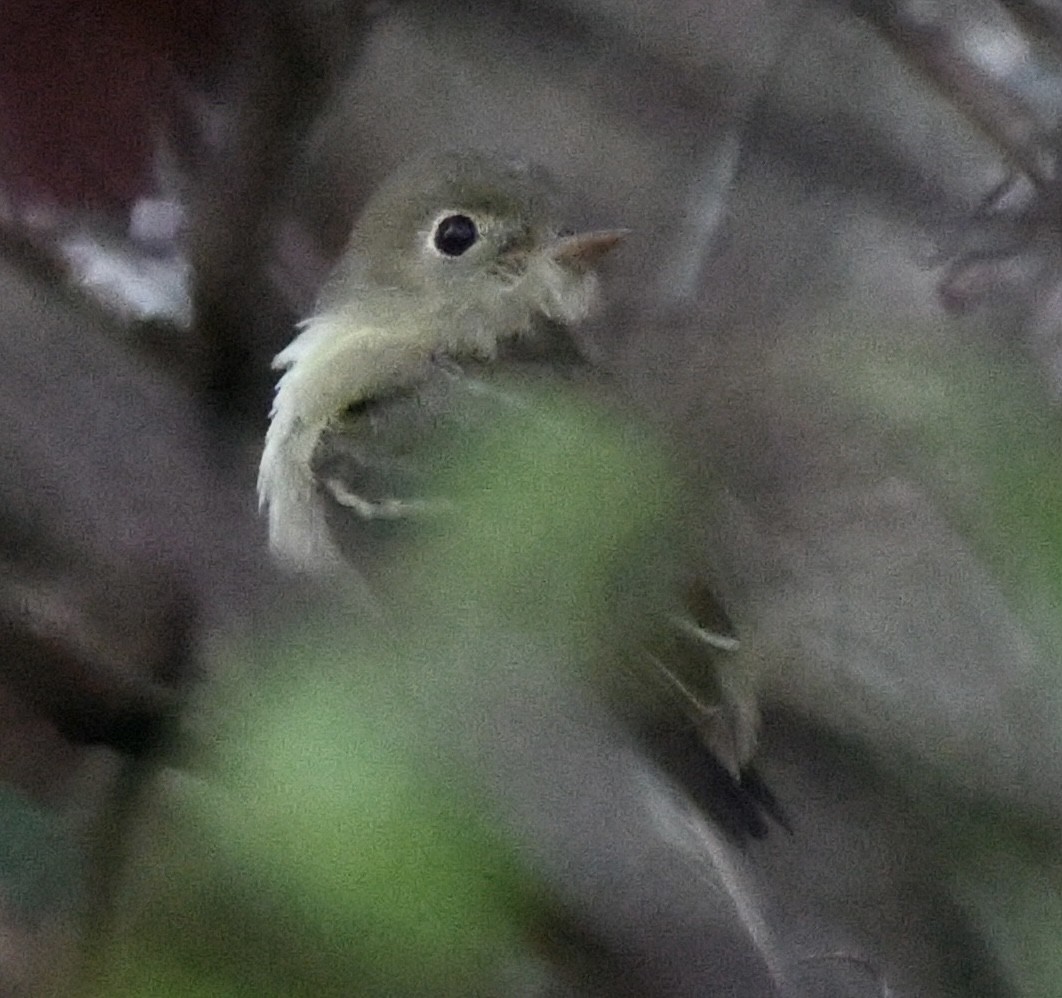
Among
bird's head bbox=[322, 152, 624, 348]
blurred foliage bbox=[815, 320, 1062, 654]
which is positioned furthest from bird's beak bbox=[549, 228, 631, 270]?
blurred foliage bbox=[815, 320, 1062, 654]

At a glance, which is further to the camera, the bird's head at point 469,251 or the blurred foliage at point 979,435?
the bird's head at point 469,251

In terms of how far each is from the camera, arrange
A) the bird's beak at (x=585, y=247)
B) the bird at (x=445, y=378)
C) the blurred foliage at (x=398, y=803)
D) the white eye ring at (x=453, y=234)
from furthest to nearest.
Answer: the white eye ring at (x=453, y=234) → the bird's beak at (x=585, y=247) → the bird at (x=445, y=378) → the blurred foliage at (x=398, y=803)

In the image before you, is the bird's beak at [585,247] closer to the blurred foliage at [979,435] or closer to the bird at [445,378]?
the bird at [445,378]

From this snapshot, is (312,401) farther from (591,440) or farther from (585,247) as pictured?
(591,440)

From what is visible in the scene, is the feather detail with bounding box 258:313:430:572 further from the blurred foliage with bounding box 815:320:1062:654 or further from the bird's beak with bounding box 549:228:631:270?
the blurred foliage with bounding box 815:320:1062:654

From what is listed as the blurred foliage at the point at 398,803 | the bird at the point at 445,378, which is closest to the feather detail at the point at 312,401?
the bird at the point at 445,378

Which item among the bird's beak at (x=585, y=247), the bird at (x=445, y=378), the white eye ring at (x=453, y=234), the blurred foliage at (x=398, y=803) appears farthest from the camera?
the white eye ring at (x=453, y=234)
